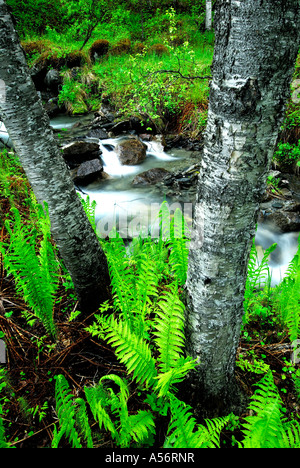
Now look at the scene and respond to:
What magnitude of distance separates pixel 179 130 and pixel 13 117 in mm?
7000

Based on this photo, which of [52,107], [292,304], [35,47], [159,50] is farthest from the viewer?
[35,47]

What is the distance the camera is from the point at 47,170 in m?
2.00

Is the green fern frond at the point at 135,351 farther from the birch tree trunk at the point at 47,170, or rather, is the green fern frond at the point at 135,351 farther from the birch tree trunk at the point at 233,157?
the birch tree trunk at the point at 47,170

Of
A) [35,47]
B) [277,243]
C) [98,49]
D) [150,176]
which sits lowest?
[277,243]

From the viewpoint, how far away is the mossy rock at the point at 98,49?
1137 centimetres

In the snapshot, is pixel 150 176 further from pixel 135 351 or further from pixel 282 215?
pixel 135 351

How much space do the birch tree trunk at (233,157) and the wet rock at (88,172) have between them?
519 cm

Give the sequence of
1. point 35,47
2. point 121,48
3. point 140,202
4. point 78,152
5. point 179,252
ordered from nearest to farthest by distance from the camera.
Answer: point 179,252
point 140,202
point 78,152
point 121,48
point 35,47

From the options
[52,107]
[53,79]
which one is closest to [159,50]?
[53,79]

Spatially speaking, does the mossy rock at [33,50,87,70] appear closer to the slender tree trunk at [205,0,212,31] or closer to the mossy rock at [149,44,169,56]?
the mossy rock at [149,44,169,56]

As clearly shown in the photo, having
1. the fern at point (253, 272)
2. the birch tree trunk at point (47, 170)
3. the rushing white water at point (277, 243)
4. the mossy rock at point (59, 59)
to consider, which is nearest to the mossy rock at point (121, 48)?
the mossy rock at point (59, 59)

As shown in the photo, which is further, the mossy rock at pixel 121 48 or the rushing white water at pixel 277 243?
the mossy rock at pixel 121 48

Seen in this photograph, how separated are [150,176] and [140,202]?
965mm

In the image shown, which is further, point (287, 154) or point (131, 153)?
point (131, 153)
